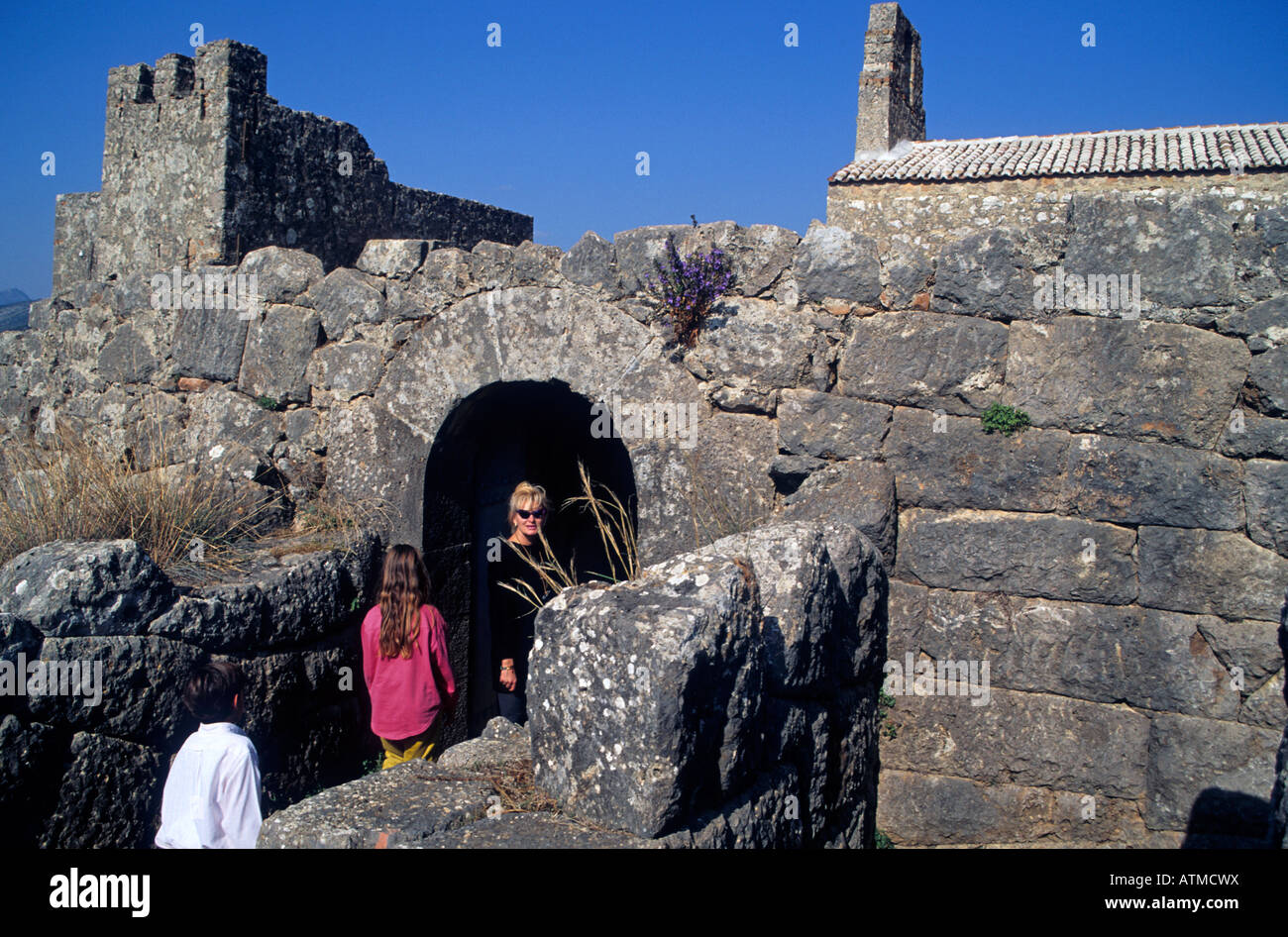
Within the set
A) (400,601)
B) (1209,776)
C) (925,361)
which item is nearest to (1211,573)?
(1209,776)

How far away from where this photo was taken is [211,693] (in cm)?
305

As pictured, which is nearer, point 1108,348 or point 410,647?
point 1108,348

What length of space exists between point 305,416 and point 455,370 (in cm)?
109

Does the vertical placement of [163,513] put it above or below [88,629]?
above

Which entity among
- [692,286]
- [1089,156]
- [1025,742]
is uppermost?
[1089,156]

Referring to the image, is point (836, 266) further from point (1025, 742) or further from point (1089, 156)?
point (1089, 156)

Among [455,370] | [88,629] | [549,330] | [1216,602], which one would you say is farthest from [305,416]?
[1216,602]

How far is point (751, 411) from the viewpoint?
4328 mm

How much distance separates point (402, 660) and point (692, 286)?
2224 mm

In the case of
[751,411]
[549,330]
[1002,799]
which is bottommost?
[1002,799]

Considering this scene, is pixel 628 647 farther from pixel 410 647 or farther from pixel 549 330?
pixel 549 330

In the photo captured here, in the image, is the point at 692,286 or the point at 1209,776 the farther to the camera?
the point at 692,286
